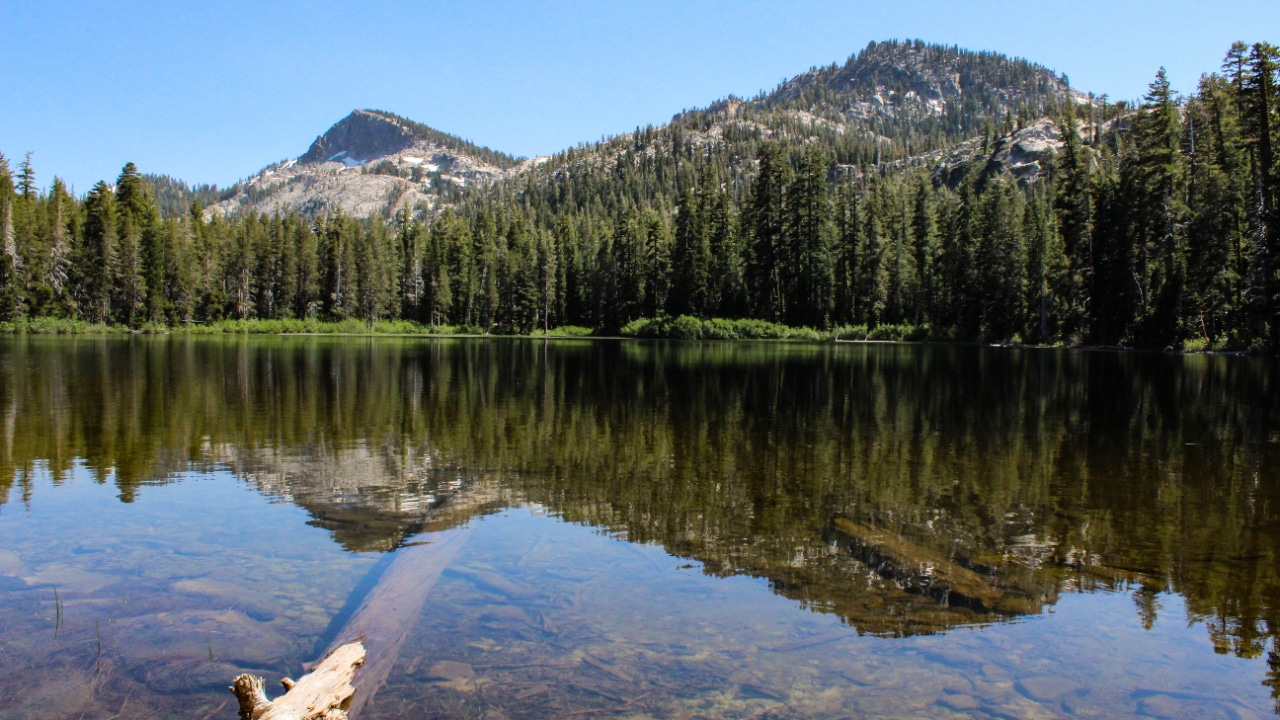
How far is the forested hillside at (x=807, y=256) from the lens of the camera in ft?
159

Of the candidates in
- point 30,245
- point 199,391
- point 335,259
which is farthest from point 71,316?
point 199,391

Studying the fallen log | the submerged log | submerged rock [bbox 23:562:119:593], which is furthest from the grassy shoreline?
submerged rock [bbox 23:562:119:593]

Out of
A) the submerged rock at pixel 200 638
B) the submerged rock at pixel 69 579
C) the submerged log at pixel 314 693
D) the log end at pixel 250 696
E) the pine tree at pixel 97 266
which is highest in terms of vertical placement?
the pine tree at pixel 97 266

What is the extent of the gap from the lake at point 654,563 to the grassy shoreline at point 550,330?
5258 cm

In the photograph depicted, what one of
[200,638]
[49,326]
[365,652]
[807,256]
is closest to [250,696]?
[365,652]

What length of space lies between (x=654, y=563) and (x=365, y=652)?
3.27m

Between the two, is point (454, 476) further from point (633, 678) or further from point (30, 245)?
point (30, 245)

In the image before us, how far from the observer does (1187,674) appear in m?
5.48

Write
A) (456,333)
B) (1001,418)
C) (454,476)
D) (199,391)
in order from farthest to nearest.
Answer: (456,333) → (199,391) → (1001,418) → (454,476)

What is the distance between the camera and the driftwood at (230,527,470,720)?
13.9ft

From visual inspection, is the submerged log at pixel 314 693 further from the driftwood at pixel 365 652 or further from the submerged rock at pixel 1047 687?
the submerged rock at pixel 1047 687

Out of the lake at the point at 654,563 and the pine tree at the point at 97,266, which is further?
the pine tree at the point at 97,266

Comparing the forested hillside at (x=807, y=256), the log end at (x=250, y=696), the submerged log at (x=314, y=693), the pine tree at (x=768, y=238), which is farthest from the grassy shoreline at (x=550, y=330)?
the log end at (x=250, y=696)

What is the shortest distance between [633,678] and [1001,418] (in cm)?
1633
